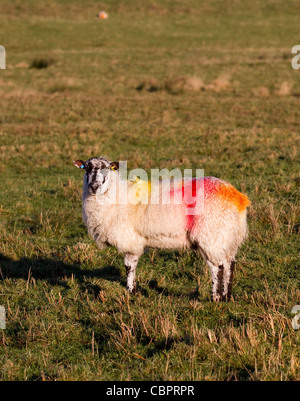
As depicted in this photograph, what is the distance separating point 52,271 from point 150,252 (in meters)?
1.53

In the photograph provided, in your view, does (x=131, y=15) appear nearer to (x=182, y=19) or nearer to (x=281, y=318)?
(x=182, y=19)

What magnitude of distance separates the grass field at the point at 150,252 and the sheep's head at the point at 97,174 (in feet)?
4.06

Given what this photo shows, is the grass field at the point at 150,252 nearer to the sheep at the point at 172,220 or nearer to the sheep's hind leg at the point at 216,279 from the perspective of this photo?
the sheep's hind leg at the point at 216,279

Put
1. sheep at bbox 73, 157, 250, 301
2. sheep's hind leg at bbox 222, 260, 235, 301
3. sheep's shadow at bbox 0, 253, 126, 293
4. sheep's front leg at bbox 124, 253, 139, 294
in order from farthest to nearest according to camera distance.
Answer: sheep's shadow at bbox 0, 253, 126, 293, sheep's front leg at bbox 124, 253, 139, 294, sheep's hind leg at bbox 222, 260, 235, 301, sheep at bbox 73, 157, 250, 301

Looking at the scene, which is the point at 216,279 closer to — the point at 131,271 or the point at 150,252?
the point at 131,271

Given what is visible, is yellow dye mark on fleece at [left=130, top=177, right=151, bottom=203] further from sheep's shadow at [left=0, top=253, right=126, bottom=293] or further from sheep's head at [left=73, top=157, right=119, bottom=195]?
sheep's shadow at [left=0, top=253, right=126, bottom=293]

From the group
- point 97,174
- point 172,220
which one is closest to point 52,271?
point 97,174

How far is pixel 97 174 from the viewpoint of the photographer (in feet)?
18.1

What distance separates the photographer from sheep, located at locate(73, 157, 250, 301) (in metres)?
5.23

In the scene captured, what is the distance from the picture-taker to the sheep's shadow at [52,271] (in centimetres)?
616

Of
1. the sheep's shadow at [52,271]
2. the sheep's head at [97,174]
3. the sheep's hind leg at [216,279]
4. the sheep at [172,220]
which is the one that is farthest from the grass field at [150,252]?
the sheep's head at [97,174]

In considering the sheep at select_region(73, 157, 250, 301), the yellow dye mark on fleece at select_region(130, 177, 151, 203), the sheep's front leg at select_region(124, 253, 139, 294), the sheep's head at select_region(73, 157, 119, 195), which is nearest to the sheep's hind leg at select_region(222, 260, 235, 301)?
the sheep at select_region(73, 157, 250, 301)

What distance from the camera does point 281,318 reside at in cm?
460

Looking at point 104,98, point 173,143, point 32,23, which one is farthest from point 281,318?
point 32,23
